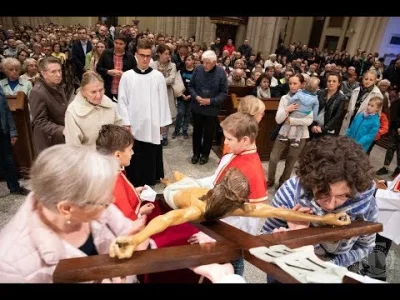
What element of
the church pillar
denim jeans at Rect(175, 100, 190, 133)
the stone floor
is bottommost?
the stone floor

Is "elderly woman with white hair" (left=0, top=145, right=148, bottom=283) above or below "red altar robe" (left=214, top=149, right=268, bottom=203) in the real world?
above

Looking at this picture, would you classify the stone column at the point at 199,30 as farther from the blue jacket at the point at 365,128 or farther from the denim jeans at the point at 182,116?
the blue jacket at the point at 365,128

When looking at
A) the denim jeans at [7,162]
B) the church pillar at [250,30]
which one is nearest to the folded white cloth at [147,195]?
the denim jeans at [7,162]

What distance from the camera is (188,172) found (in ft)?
15.4

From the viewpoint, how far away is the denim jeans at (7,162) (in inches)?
137

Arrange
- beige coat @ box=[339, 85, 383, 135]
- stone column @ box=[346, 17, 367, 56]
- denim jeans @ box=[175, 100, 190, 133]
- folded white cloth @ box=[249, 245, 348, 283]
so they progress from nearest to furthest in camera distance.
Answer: folded white cloth @ box=[249, 245, 348, 283]
beige coat @ box=[339, 85, 383, 135]
denim jeans @ box=[175, 100, 190, 133]
stone column @ box=[346, 17, 367, 56]

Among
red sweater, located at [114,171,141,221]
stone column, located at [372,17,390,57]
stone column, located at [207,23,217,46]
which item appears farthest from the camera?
stone column, located at [207,23,217,46]

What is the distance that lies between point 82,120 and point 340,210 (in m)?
2.26

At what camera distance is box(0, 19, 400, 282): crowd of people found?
95 centimetres

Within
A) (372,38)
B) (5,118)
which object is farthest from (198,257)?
(372,38)

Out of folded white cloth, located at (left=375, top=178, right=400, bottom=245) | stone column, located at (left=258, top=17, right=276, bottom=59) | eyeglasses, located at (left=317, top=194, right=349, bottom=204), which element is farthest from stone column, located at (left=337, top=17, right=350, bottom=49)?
eyeglasses, located at (left=317, top=194, right=349, bottom=204)

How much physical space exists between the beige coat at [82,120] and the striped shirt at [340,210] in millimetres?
1891

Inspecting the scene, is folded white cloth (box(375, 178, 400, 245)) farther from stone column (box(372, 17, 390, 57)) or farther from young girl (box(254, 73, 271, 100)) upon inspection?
stone column (box(372, 17, 390, 57))
